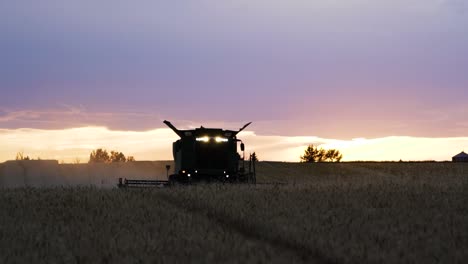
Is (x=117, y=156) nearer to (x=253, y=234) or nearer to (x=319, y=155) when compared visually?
(x=319, y=155)

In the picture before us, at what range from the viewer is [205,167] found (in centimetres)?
3872

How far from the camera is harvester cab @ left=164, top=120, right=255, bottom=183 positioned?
38.5 m

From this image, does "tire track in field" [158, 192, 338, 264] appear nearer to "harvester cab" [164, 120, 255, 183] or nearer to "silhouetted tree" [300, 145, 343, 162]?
"harvester cab" [164, 120, 255, 183]

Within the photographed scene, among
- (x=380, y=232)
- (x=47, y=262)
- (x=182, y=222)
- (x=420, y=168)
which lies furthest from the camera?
(x=420, y=168)

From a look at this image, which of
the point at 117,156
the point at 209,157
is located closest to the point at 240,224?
the point at 209,157

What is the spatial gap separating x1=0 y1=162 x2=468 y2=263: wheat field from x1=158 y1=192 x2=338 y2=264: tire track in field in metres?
0.03

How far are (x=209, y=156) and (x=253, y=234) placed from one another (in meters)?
20.1

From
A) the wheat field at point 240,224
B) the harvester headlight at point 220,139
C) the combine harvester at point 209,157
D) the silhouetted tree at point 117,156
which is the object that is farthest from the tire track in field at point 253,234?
the silhouetted tree at point 117,156

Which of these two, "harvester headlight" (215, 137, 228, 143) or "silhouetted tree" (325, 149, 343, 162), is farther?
"silhouetted tree" (325, 149, 343, 162)

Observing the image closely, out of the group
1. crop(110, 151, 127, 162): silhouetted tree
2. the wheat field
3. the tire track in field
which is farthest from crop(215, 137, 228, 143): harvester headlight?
crop(110, 151, 127, 162): silhouetted tree

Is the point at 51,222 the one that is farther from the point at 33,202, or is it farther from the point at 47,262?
the point at 47,262

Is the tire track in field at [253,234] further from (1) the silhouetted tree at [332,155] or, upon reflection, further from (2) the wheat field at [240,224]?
(1) the silhouetted tree at [332,155]

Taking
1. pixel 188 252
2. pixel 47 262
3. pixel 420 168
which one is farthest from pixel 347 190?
pixel 420 168

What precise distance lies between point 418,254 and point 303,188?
14.2 m
